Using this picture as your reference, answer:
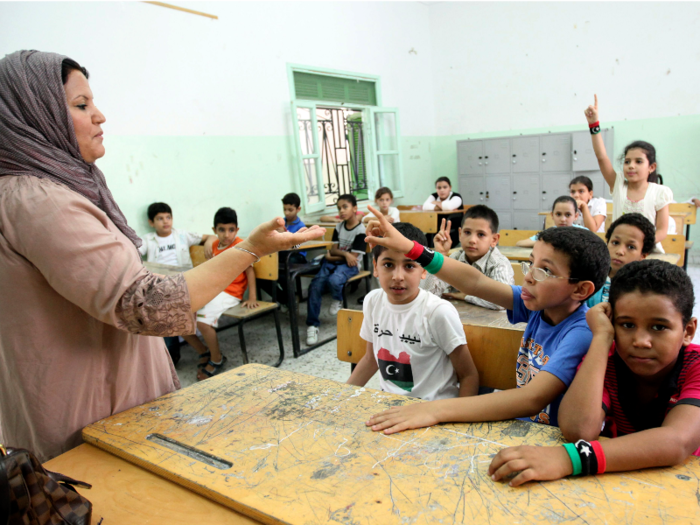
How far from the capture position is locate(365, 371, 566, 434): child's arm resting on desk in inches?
36.4

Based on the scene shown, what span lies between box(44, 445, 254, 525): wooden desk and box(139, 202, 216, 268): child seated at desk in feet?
9.41

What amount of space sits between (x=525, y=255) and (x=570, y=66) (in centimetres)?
475

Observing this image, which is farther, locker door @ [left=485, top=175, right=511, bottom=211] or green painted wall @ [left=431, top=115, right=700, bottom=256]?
locker door @ [left=485, top=175, right=511, bottom=211]

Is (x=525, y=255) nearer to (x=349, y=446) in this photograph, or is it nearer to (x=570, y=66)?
(x=349, y=446)

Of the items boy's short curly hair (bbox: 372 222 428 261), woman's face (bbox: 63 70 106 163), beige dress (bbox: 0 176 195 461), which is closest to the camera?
beige dress (bbox: 0 176 195 461)

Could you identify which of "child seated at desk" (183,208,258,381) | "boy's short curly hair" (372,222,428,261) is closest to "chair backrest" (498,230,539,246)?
"child seated at desk" (183,208,258,381)

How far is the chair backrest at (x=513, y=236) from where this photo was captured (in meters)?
3.69

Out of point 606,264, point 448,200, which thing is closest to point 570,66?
point 448,200

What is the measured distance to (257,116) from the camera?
476 cm

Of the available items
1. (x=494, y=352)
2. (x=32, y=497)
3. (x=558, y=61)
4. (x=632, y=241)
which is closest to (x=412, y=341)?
(x=494, y=352)

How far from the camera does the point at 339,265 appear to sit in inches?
163

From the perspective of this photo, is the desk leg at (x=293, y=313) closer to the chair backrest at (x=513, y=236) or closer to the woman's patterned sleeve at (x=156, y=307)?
the chair backrest at (x=513, y=236)

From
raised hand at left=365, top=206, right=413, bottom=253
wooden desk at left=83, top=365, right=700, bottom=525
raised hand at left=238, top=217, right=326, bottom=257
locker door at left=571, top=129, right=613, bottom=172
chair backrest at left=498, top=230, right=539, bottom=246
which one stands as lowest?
chair backrest at left=498, top=230, right=539, bottom=246

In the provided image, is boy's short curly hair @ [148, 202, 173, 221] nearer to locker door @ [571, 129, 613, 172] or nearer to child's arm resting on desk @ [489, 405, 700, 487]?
child's arm resting on desk @ [489, 405, 700, 487]
